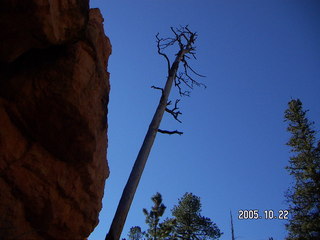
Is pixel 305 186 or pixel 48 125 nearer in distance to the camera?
pixel 48 125

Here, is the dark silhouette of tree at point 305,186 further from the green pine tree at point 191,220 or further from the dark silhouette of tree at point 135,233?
the dark silhouette of tree at point 135,233

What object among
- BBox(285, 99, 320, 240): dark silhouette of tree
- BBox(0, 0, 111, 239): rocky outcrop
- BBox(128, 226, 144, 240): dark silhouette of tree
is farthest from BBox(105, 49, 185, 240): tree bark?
BBox(128, 226, 144, 240): dark silhouette of tree

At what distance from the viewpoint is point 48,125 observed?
6.18m

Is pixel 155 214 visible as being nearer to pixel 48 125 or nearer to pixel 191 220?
pixel 191 220

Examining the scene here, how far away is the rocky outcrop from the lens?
5.59 meters

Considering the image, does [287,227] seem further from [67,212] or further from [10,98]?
[10,98]

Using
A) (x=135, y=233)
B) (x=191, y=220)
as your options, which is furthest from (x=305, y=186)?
(x=135, y=233)

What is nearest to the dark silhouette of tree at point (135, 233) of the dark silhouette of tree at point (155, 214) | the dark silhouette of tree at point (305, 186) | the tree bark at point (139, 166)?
the dark silhouette of tree at point (155, 214)

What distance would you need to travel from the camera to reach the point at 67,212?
621 centimetres

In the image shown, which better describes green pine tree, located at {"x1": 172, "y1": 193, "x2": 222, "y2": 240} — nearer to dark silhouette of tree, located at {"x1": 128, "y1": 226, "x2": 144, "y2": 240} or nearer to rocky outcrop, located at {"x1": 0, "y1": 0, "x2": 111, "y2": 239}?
dark silhouette of tree, located at {"x1": 128, "y1": 226, "x2": 144, "y2": 240}

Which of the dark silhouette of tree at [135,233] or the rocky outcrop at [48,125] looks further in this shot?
the dark silhouette of tree at [135,233]

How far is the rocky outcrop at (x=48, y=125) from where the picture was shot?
559 centimetres

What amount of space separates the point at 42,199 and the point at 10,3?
3.40 m

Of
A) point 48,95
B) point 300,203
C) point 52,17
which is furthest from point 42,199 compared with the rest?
point 300,203
